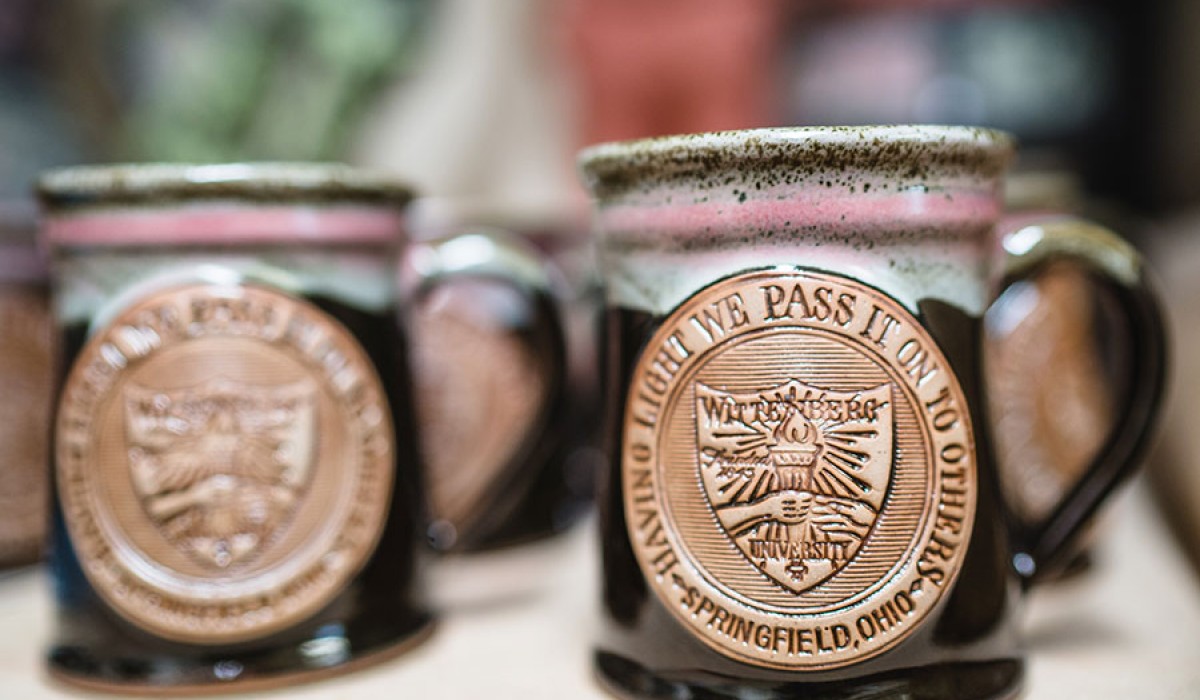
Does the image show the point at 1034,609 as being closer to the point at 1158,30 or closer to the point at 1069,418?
the point at 1069,418

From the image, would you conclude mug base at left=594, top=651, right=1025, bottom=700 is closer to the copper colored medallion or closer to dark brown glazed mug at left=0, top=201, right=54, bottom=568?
the copper colored medallion

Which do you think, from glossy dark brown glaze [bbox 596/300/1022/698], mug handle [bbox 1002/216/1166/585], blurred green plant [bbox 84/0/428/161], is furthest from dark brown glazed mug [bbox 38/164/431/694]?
blurred green plant [bbox 84/0/428/161]

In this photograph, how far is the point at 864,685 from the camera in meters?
0.59

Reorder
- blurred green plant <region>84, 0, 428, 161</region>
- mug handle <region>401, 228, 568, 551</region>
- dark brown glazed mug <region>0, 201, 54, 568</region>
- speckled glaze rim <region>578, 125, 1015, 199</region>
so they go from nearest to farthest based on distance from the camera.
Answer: speckled glaze rim <region>578, 125, 1015, 199</region>, mug handle <region>401, 228, 568, 551</region>, dark brown glazed mug <region>0, 201, 54, 568</region>, blurred green plant <region>84, 0, 428, 161</region>

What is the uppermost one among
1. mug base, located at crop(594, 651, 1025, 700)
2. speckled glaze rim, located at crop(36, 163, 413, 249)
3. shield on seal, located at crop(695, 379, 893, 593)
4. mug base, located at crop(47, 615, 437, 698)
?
speckled glaze rim, located at crop(36, 163, 413, 249)

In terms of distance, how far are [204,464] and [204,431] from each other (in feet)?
0.06

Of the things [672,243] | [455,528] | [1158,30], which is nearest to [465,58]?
[455,528]

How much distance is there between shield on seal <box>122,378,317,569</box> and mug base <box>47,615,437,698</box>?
0.06 meters

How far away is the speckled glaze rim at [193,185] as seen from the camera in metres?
0.66

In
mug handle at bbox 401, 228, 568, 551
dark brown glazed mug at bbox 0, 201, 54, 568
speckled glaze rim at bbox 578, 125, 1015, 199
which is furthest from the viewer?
dark brown glazed mug at bbox 0, 201, 54, 568

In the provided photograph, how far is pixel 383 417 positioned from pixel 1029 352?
19.0 inches

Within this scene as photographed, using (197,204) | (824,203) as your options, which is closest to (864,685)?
(824,203)

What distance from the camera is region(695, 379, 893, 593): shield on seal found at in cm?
58

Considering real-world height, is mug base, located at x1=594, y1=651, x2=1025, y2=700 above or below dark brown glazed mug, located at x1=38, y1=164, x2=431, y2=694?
below
